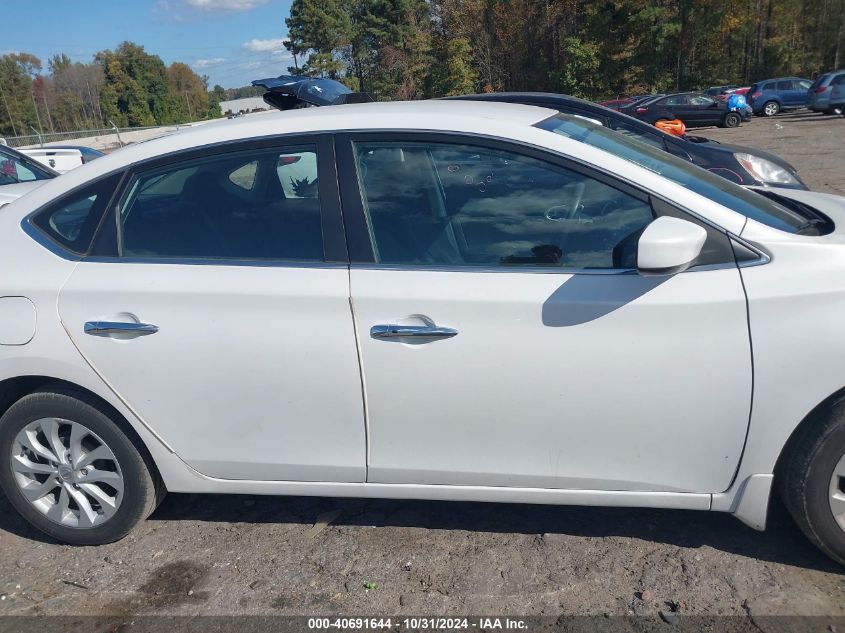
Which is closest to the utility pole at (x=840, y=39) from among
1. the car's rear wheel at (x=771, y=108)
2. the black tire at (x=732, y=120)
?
the car's rear wheel at (x=771, y=108)

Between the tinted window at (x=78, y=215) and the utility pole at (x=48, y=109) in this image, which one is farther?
the utility pole at (x=48, y=109)

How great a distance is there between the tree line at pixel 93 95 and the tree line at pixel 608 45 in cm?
3880

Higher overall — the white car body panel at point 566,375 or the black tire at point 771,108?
the white car body panel at point 566,375

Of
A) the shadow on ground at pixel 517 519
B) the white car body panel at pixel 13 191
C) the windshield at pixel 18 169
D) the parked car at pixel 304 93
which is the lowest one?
the shadow on ground at pixel 517 519

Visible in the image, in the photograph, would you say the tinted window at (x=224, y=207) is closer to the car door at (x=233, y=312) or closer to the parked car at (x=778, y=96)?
the car door at (x=233, y=312)

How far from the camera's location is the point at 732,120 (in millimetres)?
27594

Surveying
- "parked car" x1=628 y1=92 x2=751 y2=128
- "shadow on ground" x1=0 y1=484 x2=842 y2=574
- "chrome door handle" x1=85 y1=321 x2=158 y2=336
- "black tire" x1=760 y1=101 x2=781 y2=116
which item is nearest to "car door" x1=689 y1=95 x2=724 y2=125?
"parked car" x1=628 y1=92 x2=751 y2=128

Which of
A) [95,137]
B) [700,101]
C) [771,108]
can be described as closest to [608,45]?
[771,108]

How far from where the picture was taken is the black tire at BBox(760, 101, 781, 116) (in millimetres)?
31156

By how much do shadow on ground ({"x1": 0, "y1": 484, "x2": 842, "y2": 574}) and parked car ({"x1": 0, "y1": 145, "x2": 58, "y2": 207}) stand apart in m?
5.62

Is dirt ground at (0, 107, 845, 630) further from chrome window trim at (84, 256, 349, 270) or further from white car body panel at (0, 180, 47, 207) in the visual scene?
white car body panel at (0, 180, 47, 207)

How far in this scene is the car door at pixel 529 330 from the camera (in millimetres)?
2619

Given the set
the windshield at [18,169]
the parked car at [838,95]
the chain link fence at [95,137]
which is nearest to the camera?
the windshield at [18,169]

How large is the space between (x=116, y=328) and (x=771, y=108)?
111 ft
